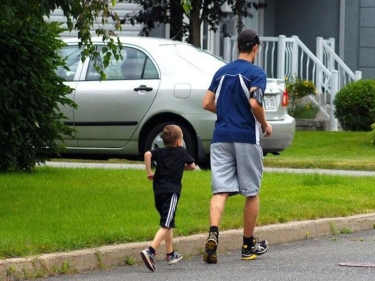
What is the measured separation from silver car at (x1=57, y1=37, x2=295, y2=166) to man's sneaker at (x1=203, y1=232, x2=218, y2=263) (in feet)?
17.8

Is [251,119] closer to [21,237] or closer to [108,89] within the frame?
[21,237]

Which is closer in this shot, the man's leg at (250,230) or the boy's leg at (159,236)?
the boy's leg at (159,236)

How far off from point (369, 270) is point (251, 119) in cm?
143

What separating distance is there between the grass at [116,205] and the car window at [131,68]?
144cm

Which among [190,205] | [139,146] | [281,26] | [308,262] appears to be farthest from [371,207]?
[281,26]

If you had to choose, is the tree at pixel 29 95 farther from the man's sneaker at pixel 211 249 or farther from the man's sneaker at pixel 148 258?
the man's sneaker at pixel 148 258

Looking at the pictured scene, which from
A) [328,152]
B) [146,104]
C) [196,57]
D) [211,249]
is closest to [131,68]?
[146,104]

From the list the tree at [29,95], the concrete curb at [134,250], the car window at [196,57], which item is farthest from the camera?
the car window at [196,57]

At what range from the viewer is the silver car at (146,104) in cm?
1382

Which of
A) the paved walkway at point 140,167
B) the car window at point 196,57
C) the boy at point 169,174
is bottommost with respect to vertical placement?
the paved walkway at point 140,167

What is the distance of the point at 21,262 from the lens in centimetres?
775

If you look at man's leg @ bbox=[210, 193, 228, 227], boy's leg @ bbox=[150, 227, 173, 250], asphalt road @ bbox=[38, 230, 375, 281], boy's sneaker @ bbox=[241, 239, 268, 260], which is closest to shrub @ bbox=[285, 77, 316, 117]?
asphalt road @ bbox=[38, 230, 375, 281]

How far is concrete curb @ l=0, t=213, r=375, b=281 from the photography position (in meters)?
7.79

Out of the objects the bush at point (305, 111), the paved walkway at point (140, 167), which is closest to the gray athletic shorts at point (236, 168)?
the paved walkway at point (140, 167)
